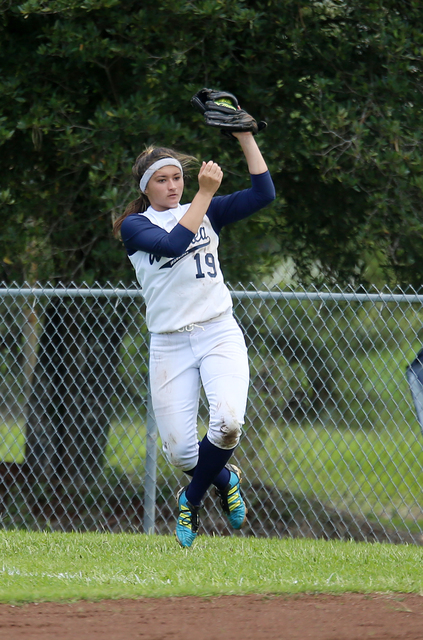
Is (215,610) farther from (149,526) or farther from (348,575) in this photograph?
(149,526)


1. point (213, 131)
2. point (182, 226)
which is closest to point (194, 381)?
point (182, 226)

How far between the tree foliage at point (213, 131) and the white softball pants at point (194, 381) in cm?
189

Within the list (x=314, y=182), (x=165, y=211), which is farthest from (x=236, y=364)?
(x=314, y=182)

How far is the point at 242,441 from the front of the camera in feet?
20.3

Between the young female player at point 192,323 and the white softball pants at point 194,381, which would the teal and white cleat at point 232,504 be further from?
the white softball pants at point 194,381

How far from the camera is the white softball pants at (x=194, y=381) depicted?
3779 mm

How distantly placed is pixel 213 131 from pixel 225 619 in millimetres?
3953

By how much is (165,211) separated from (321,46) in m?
2.67

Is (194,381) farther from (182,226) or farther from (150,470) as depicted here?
(150,470)

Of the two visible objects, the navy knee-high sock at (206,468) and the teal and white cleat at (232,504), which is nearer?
the navy knee-high sock at (206,468)

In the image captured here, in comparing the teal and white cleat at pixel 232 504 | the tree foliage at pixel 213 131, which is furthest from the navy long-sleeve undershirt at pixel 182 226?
the tree foliage at pixel 213 131

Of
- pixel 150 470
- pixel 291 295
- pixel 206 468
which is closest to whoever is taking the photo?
pixel 206 468

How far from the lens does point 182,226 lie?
3.60 meters

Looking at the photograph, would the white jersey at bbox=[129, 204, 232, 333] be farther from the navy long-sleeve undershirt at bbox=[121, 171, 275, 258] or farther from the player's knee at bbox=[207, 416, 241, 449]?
the player's knee at bbox=[207, 416, 241, 449]
